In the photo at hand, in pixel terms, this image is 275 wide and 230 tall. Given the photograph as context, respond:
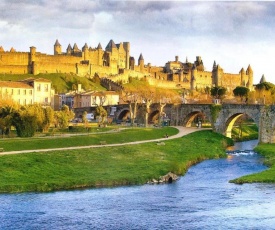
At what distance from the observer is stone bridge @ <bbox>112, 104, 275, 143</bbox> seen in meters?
65.8

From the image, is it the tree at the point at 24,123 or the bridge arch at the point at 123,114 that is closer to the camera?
the tree at the point at 24,123

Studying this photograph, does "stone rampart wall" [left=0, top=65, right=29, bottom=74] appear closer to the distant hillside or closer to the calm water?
the distant hillside

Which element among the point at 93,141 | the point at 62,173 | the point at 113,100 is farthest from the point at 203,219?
the point at 113,100

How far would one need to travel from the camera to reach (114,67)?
470ft

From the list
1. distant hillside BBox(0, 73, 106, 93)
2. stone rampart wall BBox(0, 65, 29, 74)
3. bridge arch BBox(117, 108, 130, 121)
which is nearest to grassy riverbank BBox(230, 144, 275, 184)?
bridge arch BBox(117, 108, 130, 121)

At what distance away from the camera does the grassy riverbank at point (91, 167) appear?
115ft

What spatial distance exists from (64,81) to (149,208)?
93.2 meters

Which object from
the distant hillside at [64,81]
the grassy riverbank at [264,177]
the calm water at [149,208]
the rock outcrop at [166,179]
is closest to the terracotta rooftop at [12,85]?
the distant hillside at [64,81]

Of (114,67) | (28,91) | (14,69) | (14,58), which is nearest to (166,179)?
(28,91)

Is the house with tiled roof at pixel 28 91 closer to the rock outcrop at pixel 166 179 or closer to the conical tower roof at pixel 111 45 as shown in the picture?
the rock outcrop at pixel 166 179

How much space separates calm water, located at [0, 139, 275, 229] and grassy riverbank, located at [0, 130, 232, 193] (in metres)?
1.35

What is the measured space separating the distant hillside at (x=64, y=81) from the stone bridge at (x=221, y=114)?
2959 centimetres

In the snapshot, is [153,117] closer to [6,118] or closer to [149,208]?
[6,118]

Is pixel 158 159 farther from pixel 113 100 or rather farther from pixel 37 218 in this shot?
pixel 113 100
